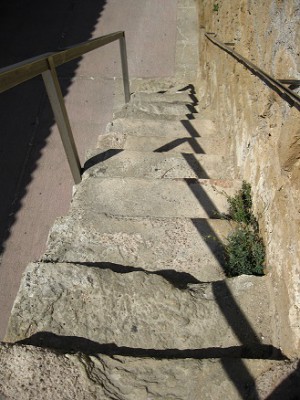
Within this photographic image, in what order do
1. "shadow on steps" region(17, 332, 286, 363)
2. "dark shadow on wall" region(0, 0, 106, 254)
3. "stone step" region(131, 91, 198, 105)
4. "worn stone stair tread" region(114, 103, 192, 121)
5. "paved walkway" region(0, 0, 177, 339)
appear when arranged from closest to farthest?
1. "shadow on steps" region(17, 332, 286, 363)
2. "paved walkway" region(0, 0, 177, 339)
3. "worn stone stair tread" region(114, 103, 192, 121)
4. "dark shadow on wall" region(0, 0, 106, 254)
5. "stone step" region(131, 91, 198, 105)

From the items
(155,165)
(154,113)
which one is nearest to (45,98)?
(154,113)

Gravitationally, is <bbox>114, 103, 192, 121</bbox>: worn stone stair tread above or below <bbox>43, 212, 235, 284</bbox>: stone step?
above

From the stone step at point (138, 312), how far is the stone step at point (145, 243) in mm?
255

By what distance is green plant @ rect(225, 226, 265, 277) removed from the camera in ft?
6.42

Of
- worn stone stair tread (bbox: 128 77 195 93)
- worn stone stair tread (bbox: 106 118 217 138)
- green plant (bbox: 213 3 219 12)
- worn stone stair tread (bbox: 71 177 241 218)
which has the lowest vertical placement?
worn stone stair tread (bbox: 71 177 241 218)

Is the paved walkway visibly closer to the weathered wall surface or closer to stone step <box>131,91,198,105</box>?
stone step <box>131,91,198,105</box>

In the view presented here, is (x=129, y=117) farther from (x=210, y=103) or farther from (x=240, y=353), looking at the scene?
(x=240, y=353)

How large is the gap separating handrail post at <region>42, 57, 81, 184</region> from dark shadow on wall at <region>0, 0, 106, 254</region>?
6.84 feet

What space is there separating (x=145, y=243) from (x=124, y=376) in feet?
2.90

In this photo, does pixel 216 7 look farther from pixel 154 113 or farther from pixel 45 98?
pixel 45 98

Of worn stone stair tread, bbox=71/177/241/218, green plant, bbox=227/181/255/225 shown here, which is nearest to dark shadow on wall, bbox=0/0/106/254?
worn stone stair tread, bbox=71/177/241/218

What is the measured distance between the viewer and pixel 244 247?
2.02 m

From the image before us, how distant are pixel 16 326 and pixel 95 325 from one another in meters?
0.38

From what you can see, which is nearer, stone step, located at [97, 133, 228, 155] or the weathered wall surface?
the weathered wall surface
